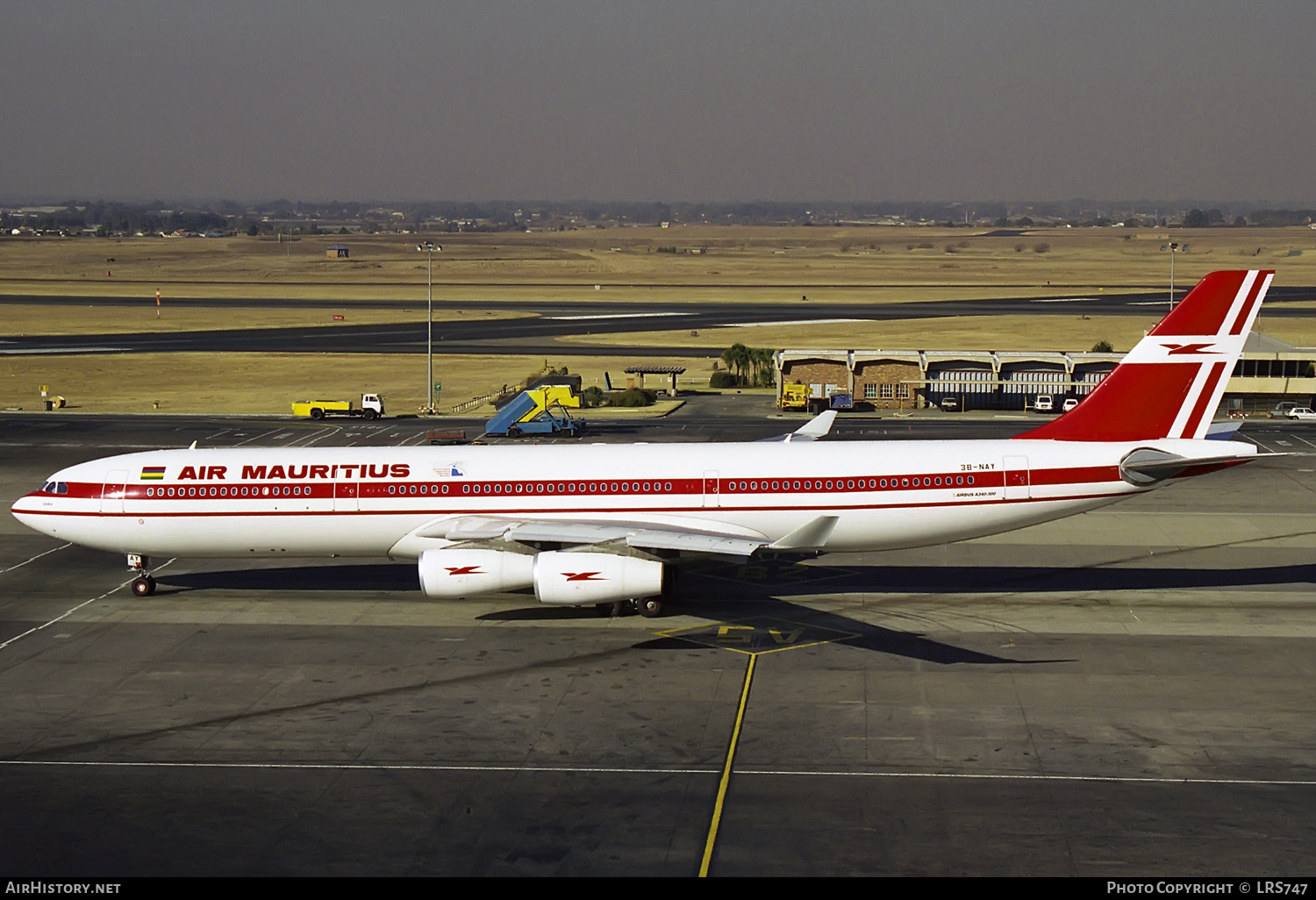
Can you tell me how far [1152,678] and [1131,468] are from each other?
327 inches

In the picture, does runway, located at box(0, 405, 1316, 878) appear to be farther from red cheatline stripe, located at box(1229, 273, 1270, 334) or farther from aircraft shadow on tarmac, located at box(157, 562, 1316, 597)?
red cheatline stripe, located at box(1229, 273, 1270, 334)

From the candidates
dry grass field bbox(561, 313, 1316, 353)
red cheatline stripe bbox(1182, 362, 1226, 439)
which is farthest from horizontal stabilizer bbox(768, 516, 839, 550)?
dry grass field bbox(561, 313, 1316, 353)

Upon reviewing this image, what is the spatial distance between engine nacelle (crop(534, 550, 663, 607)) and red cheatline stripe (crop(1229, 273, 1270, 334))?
19.6 metres

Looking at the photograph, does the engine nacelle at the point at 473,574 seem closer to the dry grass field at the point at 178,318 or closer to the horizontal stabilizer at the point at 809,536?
the horizontal stabilizer at the point at 809,536

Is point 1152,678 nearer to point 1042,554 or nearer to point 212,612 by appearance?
point 1042,554

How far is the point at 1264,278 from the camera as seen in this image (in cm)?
4041

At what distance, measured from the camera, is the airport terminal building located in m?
96.8

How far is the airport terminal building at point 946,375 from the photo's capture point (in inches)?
3809

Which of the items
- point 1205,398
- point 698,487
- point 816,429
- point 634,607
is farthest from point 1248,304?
point 634,607

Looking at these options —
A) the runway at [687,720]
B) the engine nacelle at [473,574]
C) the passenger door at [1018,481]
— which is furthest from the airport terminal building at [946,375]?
the engine nacelle at [473,574]

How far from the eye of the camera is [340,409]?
89438 mm

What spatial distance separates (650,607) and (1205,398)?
18.6 metres

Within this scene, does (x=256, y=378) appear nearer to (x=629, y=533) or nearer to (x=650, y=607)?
(x=650, y=607)

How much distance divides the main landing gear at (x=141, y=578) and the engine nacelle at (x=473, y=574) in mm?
11011
